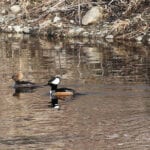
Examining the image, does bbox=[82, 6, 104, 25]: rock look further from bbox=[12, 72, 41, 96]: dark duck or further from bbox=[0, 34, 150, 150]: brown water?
bbox=[12, 72, 41, 96]: dark duck

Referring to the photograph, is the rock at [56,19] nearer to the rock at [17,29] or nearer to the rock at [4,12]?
the rock at [17,29]

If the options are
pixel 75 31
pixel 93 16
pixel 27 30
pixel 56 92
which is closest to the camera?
pixel 56 92

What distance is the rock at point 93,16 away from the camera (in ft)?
100

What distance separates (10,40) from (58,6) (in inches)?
119

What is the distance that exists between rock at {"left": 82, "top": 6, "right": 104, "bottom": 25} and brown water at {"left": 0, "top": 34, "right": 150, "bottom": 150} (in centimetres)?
388

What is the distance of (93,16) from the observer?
3058cm

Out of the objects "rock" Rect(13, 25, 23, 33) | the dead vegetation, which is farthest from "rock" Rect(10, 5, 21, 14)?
"rock" Rect(13, 25, 23, 33)

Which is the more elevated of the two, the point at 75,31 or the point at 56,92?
→ the point at 75,31

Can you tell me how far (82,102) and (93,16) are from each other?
14.5m

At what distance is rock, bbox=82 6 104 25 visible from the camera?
100ft

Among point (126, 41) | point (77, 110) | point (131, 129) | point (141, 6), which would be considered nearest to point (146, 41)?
point (126, 41)

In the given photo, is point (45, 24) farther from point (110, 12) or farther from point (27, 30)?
point (110, 12)

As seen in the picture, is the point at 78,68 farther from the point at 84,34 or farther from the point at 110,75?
the point at 84,34

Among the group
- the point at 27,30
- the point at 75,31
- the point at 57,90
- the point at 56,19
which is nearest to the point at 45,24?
the point at 56,19
